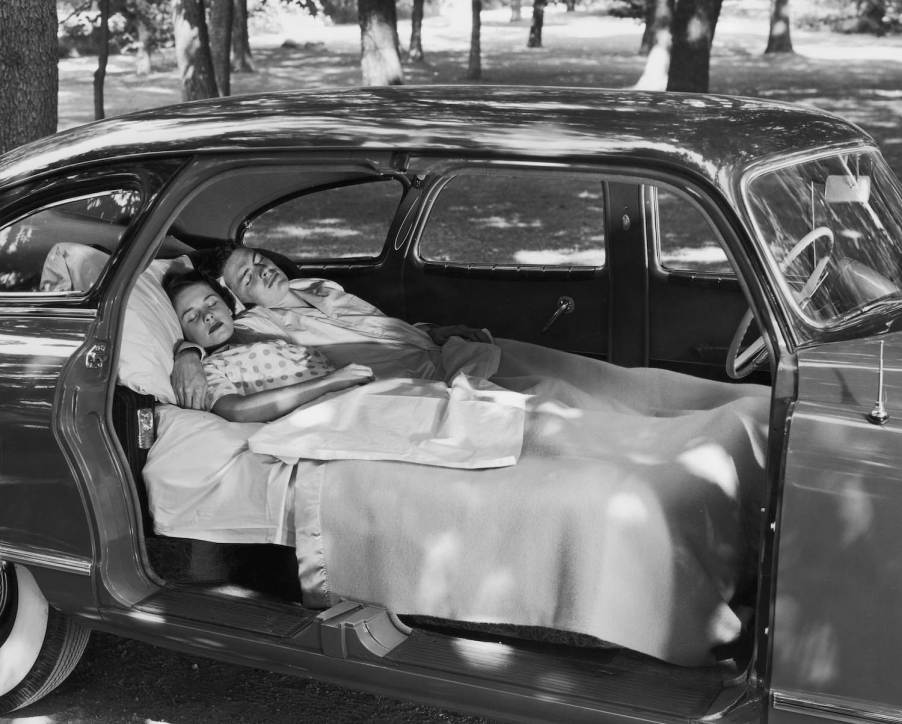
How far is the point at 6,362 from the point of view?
135 inches

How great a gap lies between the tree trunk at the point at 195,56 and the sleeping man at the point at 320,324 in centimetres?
1056

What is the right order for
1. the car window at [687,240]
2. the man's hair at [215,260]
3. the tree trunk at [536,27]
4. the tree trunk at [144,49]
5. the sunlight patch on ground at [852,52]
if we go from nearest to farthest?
the man's hair at [215,260], the car window at [687,240], the tree trunk at [144,49], the sunlight patch on ground at [852,52], the tree trunk at [536,27]

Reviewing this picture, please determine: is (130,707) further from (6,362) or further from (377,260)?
(377,260)

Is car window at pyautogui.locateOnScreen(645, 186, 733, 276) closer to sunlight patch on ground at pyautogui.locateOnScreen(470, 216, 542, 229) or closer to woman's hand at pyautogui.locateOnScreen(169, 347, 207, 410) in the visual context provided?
sunlight patch on ground at pyautogui.locateOnScreen(470, 216, 542, 229)

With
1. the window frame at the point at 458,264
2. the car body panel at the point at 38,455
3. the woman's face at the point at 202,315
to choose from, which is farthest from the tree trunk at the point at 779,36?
the car body panel at the point at 38,455

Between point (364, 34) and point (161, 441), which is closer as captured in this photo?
point (161, 441)

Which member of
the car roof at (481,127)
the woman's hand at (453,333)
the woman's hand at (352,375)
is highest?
the car roof at (481,127)

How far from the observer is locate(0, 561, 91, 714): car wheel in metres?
3.63

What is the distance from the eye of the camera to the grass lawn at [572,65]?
81.1 feet

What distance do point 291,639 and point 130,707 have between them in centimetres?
97

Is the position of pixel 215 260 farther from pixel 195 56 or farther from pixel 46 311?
pixel 195 56

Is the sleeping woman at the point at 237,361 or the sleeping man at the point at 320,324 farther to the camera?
the sleeping man at the point at 320,324

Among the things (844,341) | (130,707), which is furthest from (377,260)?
(844,341)

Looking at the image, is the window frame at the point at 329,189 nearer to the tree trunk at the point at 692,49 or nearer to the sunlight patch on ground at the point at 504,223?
the sunlight patch on ground at the point at 504,223
